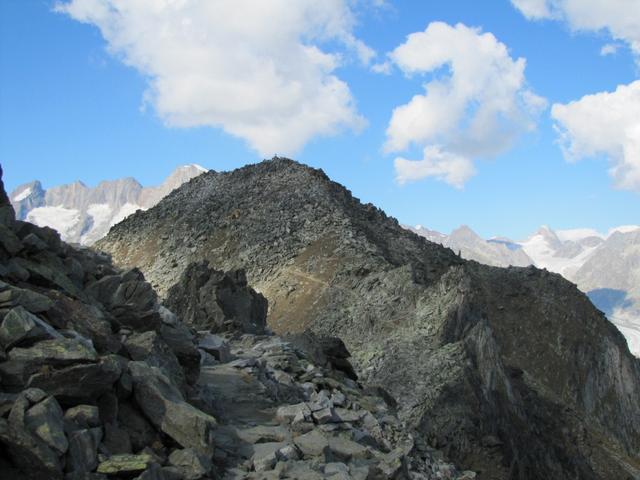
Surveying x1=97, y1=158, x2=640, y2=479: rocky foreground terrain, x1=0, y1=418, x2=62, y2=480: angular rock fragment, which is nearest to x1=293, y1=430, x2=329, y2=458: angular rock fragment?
x1=0, y1=418, x2=62, y2=480: angular rock fragment

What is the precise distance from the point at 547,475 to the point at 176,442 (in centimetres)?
2672

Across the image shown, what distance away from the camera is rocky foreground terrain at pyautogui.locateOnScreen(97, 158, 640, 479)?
31.6 metres

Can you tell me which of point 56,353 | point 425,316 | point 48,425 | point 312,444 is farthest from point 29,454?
point 425,316

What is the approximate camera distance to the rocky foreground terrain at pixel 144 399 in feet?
33.7

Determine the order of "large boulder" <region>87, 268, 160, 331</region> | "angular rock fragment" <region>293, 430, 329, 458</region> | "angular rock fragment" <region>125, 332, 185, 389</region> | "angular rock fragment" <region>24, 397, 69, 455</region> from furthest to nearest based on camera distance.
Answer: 1. "large boulder" <region>87, 268, 160, 331</region>
2. "angular rock fragment" <region>125, 332, 185, 389</region>
3. "angular rock fragment" <region>293, 430, 329, 458</region>
4. "angular rock fragment" <region>24, 397, 69, 455</region>

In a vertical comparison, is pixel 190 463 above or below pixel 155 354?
below

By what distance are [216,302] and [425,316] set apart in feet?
40.9

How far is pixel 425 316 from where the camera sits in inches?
1510

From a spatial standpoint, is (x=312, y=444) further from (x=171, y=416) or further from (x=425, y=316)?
(x=425, y=316)

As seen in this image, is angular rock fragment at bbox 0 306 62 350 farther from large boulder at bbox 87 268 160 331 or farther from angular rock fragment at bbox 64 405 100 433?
large boulder at bbox 87 268 160 331

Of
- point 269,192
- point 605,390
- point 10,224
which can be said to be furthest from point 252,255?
point 10,224

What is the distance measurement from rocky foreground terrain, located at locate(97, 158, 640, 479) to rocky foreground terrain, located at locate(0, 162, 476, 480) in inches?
184

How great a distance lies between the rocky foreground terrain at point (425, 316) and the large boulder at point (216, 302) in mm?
3083

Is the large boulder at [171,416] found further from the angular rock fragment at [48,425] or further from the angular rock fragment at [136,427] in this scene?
the angular rock fragment at [48,425]
